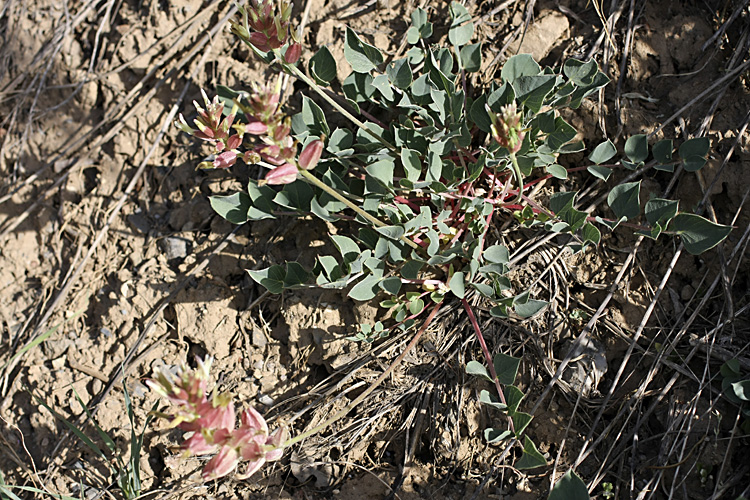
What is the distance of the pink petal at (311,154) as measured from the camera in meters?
1.66

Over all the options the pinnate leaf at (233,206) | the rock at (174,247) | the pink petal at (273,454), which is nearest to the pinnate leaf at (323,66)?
the pinnate leaf at (233,206)

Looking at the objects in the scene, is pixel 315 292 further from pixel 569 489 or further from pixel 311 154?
pixel 569 489

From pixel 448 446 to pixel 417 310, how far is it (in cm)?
57

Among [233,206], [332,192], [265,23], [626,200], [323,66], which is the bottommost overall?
[626,200]

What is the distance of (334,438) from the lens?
94.7 inches

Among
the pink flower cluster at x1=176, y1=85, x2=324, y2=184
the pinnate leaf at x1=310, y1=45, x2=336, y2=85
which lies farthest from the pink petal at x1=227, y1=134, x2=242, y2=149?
the pinnate leaf at x1=310, y1=45, x2=336, y2=85

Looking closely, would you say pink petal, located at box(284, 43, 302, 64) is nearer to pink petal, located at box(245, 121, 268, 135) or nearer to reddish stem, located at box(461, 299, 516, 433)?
pink petal, located at box(245, 121, 268, 135)

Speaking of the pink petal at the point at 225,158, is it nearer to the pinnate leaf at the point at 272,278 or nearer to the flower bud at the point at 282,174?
the flower bud at the point at 282,174

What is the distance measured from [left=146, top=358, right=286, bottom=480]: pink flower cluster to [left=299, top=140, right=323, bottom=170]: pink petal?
0.63 m

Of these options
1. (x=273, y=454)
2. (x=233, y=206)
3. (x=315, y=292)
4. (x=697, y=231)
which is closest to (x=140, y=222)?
(x=233, y=206)

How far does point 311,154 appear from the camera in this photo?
5.48ft

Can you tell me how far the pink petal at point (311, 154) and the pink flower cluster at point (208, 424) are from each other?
633 mm

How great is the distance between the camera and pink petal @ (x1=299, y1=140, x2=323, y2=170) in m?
1.66

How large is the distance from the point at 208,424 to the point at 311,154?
82 cm
